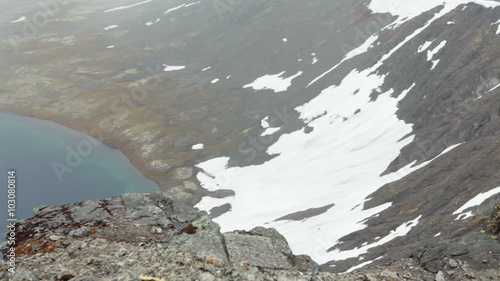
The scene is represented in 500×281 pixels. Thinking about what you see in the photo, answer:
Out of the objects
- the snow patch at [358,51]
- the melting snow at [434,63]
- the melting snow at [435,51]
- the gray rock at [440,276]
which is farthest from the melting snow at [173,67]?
the gray rock at [440,276]

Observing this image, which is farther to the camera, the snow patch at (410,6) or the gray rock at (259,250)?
the snow patch at (410,6)

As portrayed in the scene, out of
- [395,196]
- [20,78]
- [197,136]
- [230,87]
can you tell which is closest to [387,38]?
[230,87]

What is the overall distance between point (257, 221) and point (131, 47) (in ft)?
370

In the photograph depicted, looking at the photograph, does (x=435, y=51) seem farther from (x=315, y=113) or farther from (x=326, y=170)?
(x=326, y=170)

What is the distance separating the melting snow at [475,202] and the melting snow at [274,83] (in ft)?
232

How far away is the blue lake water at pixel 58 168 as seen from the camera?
75562 mm

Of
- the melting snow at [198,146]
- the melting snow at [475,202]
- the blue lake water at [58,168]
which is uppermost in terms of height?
the melting snow at [475,202]

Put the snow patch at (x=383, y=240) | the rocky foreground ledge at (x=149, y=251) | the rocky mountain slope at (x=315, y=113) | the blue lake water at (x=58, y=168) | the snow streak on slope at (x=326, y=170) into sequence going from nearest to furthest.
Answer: the rocky foreground ledge at (x=149, y=251), the snow patch at (x=383, y=240), the rocky mountain slope at (x=315, y=113), the snow streak on slope at (x=326, y=170), the blue lake water at (x=58, y=168)

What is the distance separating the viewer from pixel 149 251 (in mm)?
15641

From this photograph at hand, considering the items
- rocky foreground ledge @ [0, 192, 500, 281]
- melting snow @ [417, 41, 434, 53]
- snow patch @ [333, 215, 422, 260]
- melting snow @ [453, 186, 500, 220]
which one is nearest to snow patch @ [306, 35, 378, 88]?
melting snow @ [417, 41, 434, 53]

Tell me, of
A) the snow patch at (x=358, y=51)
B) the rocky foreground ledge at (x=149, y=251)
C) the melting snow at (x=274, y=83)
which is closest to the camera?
the rocky foreground ledge at (x=149, y=251)

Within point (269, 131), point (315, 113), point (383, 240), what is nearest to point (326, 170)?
point (269, 131)

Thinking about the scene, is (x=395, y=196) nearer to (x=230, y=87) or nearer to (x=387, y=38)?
(x=387, y=38)

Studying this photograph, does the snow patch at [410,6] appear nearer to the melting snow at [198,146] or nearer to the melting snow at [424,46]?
the melting snow at [424,46]
